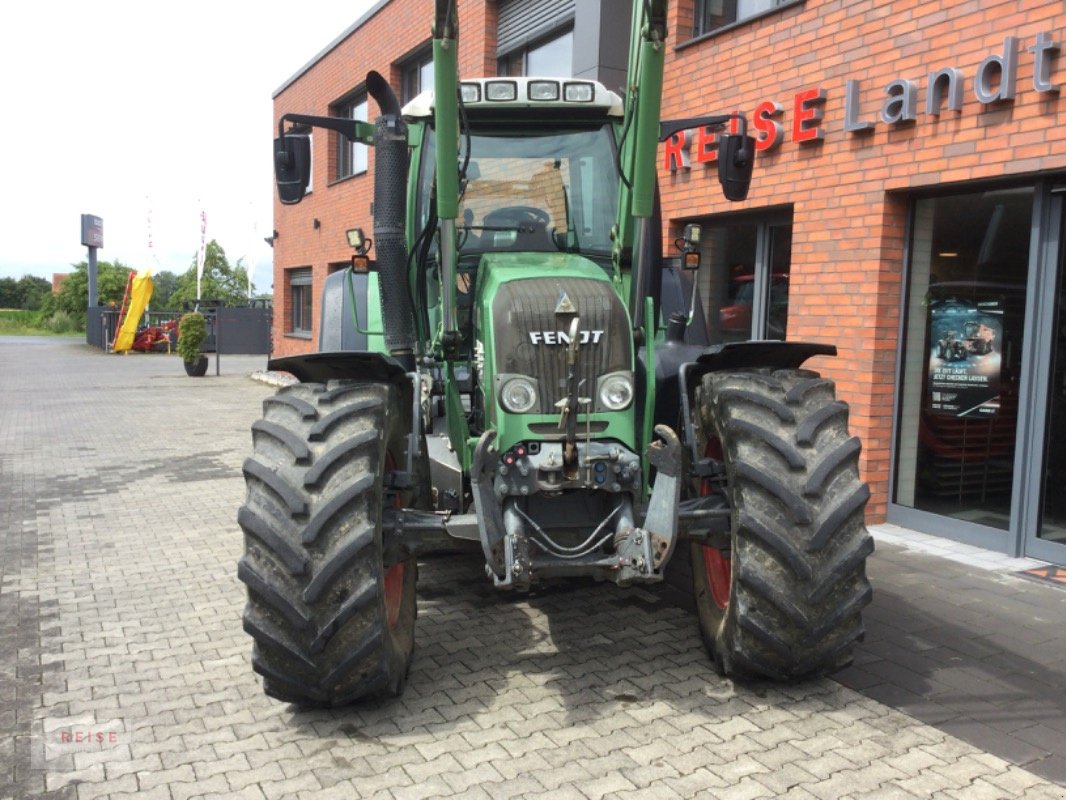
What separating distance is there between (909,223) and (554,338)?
4087mm

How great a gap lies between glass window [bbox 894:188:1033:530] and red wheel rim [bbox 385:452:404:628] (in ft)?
14.0

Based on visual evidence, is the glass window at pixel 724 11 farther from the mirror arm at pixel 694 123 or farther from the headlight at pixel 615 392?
the headlight at pixel 615 392

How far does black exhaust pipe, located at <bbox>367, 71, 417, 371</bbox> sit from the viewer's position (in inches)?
180

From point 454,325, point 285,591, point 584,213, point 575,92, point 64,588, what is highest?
point 575,92

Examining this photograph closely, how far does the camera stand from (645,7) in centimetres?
391

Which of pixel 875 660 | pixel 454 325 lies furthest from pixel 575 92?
pixel 875 660

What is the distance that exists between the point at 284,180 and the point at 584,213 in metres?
1.48

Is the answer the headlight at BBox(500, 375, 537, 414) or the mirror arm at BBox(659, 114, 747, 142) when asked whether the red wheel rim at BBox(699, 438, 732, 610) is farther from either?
the mirror arm at BBox(659, 114, 747, 142)

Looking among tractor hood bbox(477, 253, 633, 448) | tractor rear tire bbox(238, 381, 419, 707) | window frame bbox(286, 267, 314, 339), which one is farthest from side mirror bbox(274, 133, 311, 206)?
window frame bbox(286, 267, 314, 339)

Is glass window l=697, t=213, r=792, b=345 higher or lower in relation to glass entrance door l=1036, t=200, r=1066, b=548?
higher

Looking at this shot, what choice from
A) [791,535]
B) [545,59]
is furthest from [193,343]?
[791,535]

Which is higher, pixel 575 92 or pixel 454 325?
pixel 575 92

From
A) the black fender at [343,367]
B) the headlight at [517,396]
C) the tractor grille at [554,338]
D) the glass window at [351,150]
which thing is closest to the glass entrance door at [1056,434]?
the tractor grille at [554,338]

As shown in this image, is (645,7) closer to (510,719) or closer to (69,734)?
(510,719)
